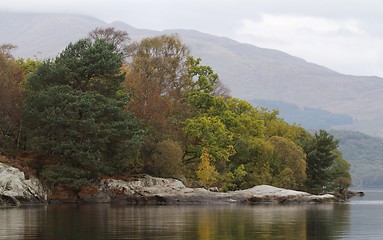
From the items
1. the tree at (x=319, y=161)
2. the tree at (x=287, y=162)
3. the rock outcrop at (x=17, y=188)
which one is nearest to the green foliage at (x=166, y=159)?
the rock outcrop at (x=17, y=188)

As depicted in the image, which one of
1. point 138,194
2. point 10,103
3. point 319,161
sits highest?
point 10,103

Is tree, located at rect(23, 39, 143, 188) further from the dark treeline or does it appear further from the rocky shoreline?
the rocky shoreline

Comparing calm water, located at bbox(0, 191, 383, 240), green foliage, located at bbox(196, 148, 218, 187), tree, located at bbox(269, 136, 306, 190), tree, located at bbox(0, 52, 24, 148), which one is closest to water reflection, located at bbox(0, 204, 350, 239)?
calm water, located at bbox(0, 191, 383, 240)

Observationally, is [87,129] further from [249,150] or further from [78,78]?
[249,150]

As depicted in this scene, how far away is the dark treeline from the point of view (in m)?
68.2

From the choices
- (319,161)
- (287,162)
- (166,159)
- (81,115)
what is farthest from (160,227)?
(319,161)

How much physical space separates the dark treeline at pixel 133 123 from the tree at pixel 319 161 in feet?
13.6

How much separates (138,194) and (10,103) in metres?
15.1

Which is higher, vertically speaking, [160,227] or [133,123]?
[133,123]

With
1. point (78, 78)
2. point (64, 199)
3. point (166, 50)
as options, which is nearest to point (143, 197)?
point (64, 199)

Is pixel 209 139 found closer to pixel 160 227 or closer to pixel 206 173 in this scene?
pixel 206 173

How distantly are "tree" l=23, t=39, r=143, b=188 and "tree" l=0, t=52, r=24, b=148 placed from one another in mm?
1563

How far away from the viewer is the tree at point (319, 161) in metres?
102

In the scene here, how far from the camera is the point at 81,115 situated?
230 ft
